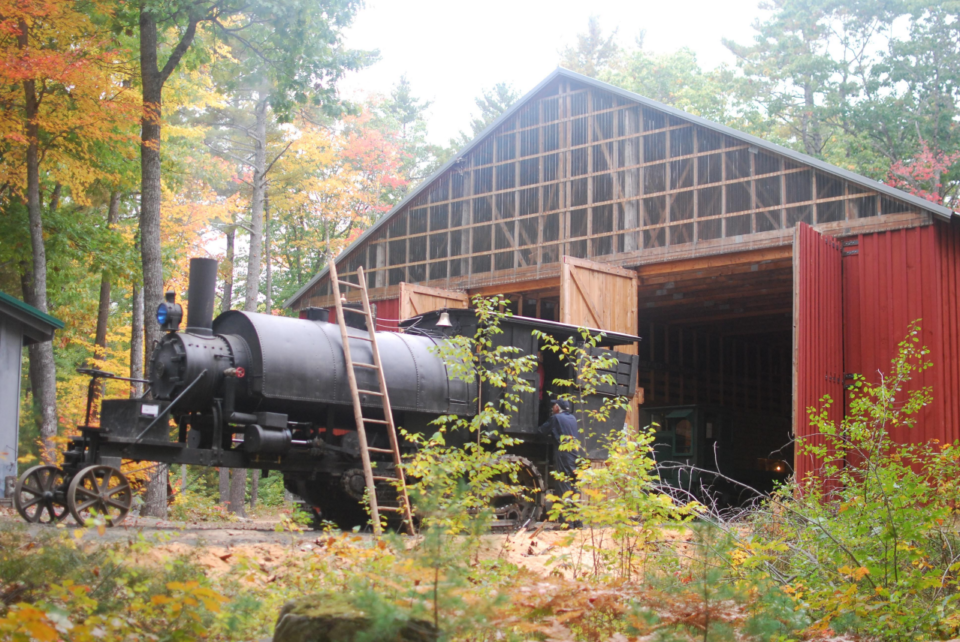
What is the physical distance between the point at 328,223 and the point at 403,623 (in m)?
35.3

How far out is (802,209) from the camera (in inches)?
659

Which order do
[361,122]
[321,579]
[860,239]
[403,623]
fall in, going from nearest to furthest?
[403,623] < [321,579] < [860,239] < [361,122]

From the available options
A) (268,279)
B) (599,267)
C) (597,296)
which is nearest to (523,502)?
(597,296)

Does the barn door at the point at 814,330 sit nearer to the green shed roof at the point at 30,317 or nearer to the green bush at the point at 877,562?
the green bush at the point at 877,562

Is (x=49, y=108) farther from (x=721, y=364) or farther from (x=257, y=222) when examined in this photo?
(x=721, y=364)

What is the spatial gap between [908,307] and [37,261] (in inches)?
639

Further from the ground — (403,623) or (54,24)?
(54,24)

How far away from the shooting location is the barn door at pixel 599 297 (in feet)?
57.3

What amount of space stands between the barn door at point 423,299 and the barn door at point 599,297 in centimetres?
386

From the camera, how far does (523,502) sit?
12.2 metres

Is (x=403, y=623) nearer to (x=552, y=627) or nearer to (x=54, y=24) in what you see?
(x=552, y=627)

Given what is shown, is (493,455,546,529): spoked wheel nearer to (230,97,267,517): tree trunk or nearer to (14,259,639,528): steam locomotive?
(14,259,639,528): steam locomotive

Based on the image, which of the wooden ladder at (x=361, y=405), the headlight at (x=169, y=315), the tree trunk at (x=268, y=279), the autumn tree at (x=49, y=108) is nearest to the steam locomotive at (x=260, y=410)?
the headlight at (x=169, y=315)

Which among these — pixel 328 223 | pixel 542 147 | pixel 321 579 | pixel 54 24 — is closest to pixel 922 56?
pixel 542 147
